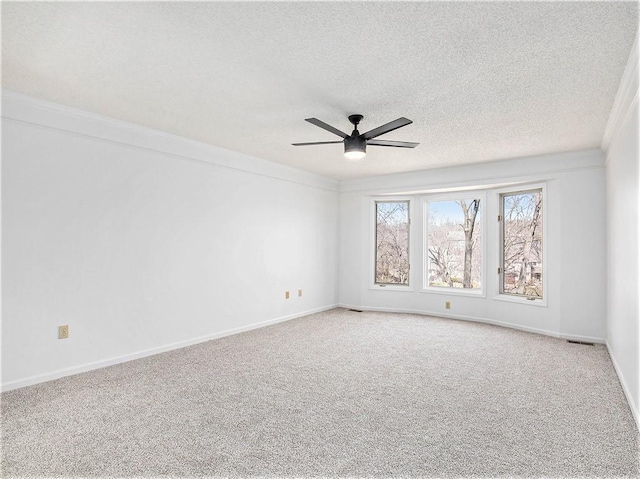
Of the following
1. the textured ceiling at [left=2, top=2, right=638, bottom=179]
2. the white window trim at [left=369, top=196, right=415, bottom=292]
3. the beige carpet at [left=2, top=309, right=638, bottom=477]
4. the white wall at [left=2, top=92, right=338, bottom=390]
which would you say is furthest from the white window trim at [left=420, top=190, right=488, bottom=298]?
the white wall at [left=2, top=92, right=338, bottom=390]

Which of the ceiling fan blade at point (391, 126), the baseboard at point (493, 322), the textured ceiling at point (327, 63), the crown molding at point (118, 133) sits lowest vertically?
the baseboard at point (493, 322)

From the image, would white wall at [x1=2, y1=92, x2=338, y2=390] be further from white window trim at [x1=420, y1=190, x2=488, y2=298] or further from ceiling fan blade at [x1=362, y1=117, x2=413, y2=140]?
white window trim at [x1=420, y1=190, x2=488, y2=298]

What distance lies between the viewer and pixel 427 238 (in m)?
6.58

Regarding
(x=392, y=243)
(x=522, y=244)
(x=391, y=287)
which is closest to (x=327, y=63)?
(x=522, y=244)

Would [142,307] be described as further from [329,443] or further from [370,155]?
[370,155]

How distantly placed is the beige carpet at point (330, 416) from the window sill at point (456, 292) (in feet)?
5.34

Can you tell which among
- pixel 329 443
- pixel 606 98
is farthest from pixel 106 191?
pixel 606 98

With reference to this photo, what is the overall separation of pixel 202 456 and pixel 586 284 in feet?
15.9

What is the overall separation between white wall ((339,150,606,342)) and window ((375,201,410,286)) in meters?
0.20

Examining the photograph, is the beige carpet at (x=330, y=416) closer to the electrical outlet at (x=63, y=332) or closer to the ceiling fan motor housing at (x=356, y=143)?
the electrical outlet at (x=63, y=332)

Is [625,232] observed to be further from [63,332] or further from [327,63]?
[63,332]

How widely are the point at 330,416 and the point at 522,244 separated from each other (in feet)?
13.9

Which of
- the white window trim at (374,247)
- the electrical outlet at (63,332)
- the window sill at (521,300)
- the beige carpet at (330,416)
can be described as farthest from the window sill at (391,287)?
the electrical outlet at (63,332)

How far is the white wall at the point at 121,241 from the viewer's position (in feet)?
10.5
